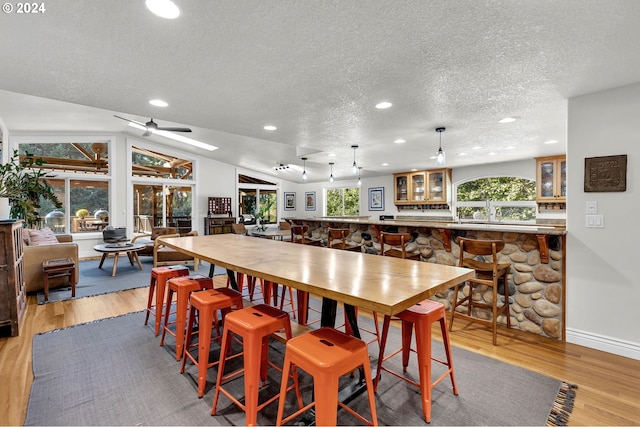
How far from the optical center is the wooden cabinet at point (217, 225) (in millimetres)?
8430

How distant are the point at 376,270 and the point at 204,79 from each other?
1.94 meters

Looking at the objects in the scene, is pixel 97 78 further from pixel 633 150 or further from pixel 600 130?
pixel 633 150

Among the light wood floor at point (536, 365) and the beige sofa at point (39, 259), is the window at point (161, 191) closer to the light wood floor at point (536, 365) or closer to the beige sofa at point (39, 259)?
the beige sofa at point (39, 259)

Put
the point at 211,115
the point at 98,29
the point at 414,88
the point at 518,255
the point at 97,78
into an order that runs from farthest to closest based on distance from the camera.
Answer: the point at 211,115 → the point at 518,255 → the point at 414,88 → the point at 97,78 → the point at 98,29

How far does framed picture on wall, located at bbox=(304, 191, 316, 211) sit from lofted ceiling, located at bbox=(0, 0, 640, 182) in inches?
266

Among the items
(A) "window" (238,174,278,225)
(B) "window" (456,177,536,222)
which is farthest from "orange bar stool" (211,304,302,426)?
(A) "window" (238,174,278,225)

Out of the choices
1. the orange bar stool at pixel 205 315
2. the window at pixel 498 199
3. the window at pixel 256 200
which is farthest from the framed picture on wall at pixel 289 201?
the orange bar stool at pixel 205 315

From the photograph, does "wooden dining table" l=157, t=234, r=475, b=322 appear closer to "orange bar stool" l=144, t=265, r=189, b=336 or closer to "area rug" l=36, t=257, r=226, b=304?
"orange bar stool" l=144, t=265, r=189, b=336

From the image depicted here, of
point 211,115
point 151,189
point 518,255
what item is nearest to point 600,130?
point 518,255

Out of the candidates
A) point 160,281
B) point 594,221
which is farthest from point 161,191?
point 594,221

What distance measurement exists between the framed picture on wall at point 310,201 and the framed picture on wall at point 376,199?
8.18ft

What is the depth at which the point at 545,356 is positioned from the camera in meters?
2.38

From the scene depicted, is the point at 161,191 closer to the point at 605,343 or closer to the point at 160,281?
the point at 160,281

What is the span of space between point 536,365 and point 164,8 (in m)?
3.31
